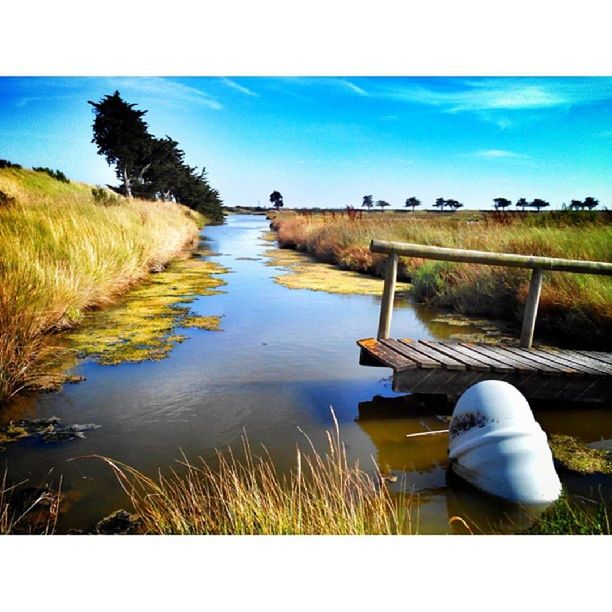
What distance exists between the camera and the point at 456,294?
6.55 metres

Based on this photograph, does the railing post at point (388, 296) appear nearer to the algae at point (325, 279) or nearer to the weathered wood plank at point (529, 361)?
the weathered wood plank at point (529, 361)

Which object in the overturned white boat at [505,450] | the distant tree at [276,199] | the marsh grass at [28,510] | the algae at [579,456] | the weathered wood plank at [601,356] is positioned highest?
the distant tree at [276,199]

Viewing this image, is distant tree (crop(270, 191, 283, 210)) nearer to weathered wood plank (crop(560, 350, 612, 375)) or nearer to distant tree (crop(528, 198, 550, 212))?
distant tree (crop(528, 198, 550, 212))

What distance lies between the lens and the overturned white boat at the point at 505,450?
2010mm

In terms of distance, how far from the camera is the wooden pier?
3.10 metres

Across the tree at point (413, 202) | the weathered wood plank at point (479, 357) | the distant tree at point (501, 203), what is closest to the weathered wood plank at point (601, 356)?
the weathered wood plank at point (479, 357)

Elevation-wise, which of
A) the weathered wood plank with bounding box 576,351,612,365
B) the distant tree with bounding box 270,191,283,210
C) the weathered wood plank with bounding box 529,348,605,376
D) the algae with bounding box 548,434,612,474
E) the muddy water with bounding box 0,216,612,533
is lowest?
the muddy water with bounding box 0,216,612,533

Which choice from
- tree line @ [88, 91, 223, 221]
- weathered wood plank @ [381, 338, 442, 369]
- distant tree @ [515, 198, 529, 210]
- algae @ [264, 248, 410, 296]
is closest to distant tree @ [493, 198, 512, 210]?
distant tree @ [515, 198, 529, 210]

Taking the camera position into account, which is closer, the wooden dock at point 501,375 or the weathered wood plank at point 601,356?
the wooden dock at point 501,375

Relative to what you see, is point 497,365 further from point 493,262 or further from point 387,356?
point 493,262
